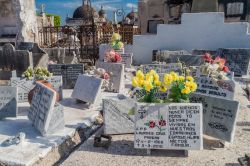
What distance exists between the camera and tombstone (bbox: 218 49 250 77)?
11.4m

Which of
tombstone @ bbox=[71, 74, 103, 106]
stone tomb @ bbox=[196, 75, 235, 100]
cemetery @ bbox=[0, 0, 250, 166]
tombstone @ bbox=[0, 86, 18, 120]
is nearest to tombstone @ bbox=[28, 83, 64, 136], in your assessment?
cemetery @ bbox=[0, 0, 250, 166]

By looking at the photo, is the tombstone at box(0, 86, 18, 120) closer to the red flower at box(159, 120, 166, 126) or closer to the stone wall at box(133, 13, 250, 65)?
the red flower at box(159, 120, 166, 126)

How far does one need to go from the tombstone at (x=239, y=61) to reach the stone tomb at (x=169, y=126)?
769 cm

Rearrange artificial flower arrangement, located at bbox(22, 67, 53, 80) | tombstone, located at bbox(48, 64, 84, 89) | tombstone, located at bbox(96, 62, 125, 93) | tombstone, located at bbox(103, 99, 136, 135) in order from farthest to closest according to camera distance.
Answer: tombstone, located at bbox(48, 64, 84, 89)
tombstone, located at bbox(96, 62, 125, 93)
artificial flower arrangement, located at bbox(22, 67, 53, 80)
tombstone, located at bbox(103, 99, 136, 135)

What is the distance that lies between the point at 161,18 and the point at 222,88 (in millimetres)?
16407

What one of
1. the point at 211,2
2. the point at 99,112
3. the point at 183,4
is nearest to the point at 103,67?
the point at 99,112

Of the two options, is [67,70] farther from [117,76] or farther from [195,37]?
[195,37]

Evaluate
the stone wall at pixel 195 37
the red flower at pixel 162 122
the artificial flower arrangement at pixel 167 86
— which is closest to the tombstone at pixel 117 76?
the artificial flower arrangement at pixel 167 86

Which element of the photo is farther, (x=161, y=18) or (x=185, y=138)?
(x=161, y=18)

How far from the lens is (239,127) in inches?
229

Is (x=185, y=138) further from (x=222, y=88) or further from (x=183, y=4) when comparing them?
(x=183, y=4)

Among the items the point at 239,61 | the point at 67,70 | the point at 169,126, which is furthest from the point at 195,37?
the point at 169,126

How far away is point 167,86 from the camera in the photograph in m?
4.82

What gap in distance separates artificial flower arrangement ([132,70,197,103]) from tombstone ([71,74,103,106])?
234cm
